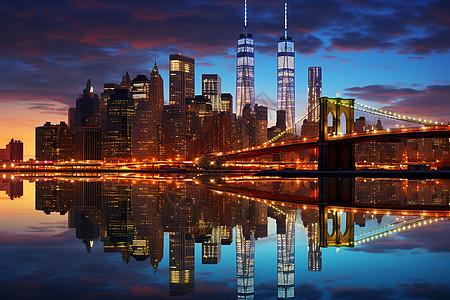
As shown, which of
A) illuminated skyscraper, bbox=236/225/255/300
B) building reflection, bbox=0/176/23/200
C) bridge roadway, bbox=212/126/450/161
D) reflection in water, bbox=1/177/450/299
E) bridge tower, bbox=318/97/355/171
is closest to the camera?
illuminated skyscraper, bbox=236/225/255/300

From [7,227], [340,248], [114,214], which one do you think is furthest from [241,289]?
[114,214]

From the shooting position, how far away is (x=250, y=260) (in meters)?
8.39

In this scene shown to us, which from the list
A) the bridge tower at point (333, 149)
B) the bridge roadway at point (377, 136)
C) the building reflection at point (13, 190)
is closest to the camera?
the building reflection at point (13, 190)

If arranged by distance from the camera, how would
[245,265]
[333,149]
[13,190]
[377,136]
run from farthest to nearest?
1. [333,149]
2. [377,136]
3. [13,190]
4. [245,265]

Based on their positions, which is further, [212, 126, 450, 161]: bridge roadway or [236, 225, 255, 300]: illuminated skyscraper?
[212, 126, 450, 161]: bridge roadway

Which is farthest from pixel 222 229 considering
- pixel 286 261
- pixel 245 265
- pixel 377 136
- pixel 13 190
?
pixel 377 136

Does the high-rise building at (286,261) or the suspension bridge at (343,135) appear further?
the suspension bridge at (343,135)

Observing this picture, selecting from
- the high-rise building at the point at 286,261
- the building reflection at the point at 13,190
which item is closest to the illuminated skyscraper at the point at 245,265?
the high-rise building at the point at 286,261

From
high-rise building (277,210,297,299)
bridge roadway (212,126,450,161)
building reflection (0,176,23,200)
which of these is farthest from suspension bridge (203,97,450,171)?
high-rise building (277,210,297,299)

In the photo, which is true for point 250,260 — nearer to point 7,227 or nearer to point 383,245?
point 383,245

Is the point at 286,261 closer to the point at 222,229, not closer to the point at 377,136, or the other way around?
the point at 222,229

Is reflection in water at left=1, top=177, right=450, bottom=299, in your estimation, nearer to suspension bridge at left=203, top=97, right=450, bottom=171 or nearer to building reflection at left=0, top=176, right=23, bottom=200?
building reflection at left=0, top=176, right=23, bottom=200

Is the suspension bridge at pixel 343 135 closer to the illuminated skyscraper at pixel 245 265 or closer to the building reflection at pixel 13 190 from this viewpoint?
the building reflection at pixel 13 190

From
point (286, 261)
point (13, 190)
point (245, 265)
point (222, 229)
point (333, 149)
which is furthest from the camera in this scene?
point (333, 149)
